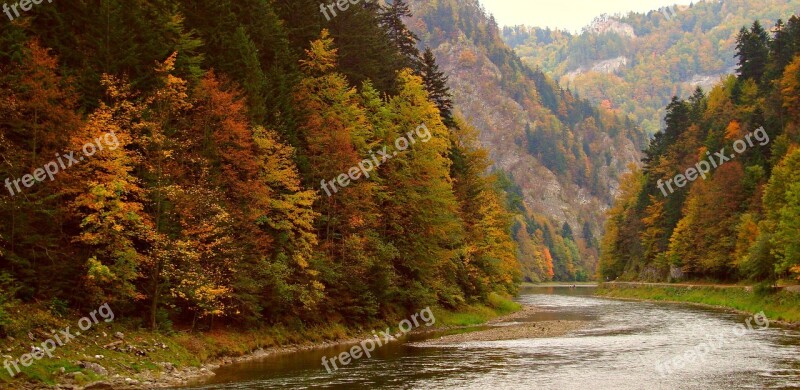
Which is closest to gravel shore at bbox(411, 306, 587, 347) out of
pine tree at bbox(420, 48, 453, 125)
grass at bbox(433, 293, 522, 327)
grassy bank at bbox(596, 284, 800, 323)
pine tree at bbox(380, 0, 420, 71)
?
grass at bbox(433, 293, 522, 327)

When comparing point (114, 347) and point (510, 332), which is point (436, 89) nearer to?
point (510, 332)

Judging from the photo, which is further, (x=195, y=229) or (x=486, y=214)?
(x=486, y=214)

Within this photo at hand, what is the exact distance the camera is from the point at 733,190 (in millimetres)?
100500

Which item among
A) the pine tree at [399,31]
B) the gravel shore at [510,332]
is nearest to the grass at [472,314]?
the gravel shore at [510,332]

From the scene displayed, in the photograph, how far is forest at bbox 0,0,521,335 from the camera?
32094 mm

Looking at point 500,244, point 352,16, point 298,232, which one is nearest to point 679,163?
point 500,244

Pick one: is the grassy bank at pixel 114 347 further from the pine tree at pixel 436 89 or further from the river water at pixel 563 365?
the pine tree at pixel 436 89

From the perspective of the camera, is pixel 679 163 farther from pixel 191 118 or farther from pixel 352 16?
pixel 191 118

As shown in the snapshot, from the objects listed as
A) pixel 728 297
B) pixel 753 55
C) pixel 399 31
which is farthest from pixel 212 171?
pixel 753 55

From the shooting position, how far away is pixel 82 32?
39.5m

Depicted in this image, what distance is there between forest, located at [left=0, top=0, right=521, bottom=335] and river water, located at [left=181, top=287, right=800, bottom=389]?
6007 mm

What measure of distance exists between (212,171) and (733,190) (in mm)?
83143

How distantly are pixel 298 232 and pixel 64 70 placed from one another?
1954 centimetres

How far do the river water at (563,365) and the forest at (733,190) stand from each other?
2377 cm
